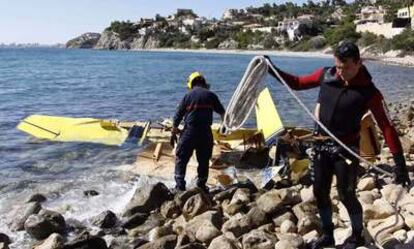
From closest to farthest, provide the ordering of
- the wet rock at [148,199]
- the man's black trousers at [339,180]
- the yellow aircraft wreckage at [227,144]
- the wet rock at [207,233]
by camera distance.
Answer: the man's black trousers at [339,180] → the wet rock at [207,233] → the wet rock at [148,199] → the yellow aircraft wreckage at [227,144]

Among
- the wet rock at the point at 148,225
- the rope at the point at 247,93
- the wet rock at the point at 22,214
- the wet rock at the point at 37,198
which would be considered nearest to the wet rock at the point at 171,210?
the wet rock at the point at 148,225

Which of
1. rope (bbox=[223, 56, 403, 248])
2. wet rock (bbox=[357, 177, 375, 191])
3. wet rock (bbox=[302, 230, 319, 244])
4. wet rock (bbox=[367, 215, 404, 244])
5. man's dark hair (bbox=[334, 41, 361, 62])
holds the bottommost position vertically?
wet rock (bbox=[302, 230, 319, 244])

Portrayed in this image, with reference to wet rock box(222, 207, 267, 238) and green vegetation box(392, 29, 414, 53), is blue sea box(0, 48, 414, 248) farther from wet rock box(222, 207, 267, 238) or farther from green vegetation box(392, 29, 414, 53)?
green vegetation box(392, 29, 414, 53)

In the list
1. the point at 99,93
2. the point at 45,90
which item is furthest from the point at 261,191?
the point at 45,90

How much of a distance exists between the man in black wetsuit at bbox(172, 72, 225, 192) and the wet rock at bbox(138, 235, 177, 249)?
95.7 inches

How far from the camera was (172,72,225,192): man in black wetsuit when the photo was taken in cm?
928

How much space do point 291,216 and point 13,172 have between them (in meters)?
7.40

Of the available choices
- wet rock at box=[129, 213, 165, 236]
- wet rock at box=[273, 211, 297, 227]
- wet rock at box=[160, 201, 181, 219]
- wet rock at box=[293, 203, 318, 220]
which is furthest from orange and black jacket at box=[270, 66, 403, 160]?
wet rock at box=[160, 201, 181, 219]

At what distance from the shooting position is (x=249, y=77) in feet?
24.1

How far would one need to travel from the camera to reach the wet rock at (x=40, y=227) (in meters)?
8.33

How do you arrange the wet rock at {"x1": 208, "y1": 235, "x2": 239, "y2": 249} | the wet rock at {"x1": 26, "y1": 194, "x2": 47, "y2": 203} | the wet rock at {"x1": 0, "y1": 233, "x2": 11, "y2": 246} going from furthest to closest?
the wet rock at {"x1": 26, "y1": 194, "x2": 47, "y2": 203} → the wet rock at {"x1": 0, "y1": 233, "x2": 11, "y2": 246} → the wet rock at {"x1": 208, "y1": 235, "x2": 239, "y2": 249}

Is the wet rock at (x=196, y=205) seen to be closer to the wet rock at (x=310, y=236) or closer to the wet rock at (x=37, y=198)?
the wet rock at (x=310, y=236)

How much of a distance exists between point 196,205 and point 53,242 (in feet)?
7.11

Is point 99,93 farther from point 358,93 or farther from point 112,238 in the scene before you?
point 358,93
